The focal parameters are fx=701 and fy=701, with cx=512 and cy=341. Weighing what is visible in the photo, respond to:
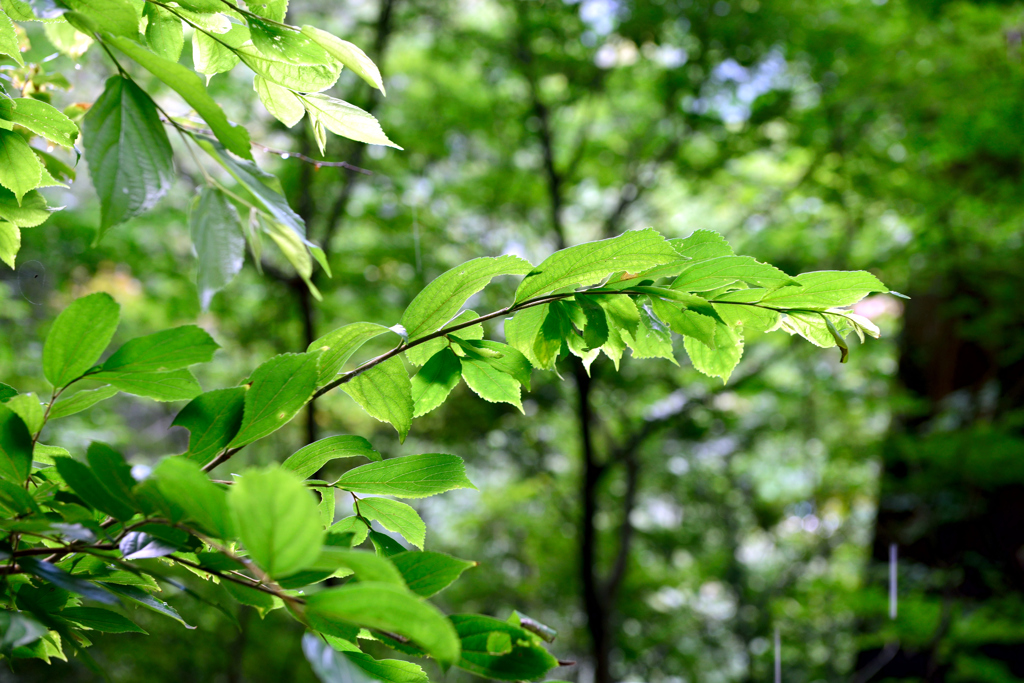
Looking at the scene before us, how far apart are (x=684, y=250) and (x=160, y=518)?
29 cm

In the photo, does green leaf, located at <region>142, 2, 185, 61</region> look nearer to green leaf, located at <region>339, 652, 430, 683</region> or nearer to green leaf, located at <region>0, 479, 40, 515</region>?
green leaf, located at <region>0, 479, 40, 515</region>

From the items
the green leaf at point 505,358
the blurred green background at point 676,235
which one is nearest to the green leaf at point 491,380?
the green leaf at point 505,358

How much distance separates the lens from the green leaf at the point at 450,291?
15.4 inches

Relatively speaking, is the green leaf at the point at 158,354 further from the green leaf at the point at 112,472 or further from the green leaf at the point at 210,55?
the green leaf at the point at 210,55

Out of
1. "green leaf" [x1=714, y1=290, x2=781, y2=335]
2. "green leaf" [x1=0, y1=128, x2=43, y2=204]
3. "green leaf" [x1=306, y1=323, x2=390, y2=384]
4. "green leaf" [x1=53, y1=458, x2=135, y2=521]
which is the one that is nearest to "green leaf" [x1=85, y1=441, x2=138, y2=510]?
"green leaf" [x1=53, y1=458, x2=135, y2=521]

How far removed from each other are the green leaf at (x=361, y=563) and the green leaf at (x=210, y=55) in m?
0.31

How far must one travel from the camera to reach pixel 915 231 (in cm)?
299

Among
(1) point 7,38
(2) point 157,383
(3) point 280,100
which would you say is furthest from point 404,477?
(1) point 7,38

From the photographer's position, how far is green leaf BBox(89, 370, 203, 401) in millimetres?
350

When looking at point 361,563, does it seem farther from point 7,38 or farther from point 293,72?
point 7,38

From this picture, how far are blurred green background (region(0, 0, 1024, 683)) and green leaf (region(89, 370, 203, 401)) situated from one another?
2.57 meters

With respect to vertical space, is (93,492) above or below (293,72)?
below

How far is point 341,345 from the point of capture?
0.38 m

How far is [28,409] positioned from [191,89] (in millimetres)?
168
